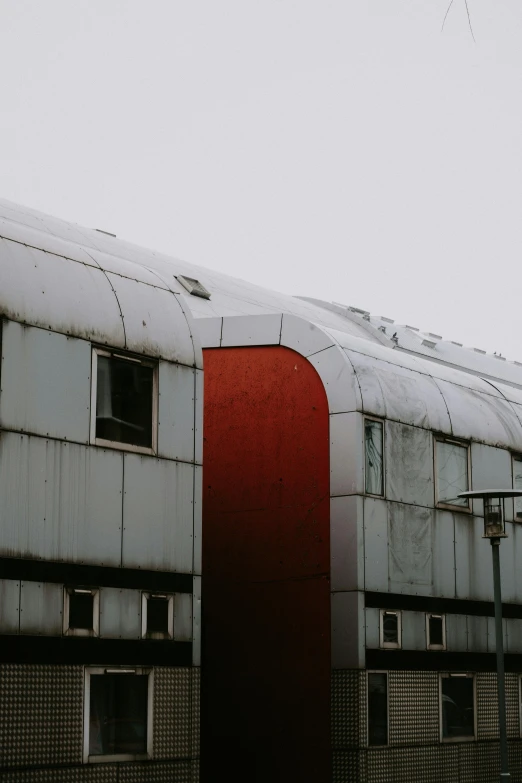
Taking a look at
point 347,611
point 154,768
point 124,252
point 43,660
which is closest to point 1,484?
point 43,660

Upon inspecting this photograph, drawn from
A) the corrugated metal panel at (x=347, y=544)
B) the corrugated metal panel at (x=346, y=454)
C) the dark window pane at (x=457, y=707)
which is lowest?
the dark window pane at (x=457, y=707)

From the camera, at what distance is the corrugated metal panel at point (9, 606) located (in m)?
11.9

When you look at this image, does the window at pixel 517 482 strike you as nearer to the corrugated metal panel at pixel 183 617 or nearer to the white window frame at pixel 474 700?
the white window frame at pixel 474 700

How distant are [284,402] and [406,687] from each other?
403cm

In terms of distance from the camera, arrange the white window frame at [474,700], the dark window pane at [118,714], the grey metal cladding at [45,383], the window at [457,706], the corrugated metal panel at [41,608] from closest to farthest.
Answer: the corrugated metal panel at [41,608] → the grey metal cladding at [45,383] → the dark window pane at [118,714] → the white window frame at [474,700] → the window at [457,706]

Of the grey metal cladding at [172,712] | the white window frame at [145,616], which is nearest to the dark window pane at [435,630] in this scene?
the grey metal cladding at [172,712]

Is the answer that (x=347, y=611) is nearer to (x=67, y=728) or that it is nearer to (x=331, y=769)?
(x=331, y=769)

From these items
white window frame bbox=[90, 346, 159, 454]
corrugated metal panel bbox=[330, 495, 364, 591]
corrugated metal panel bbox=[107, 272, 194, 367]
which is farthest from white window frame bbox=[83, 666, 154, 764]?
corrugated metal panel bbox=[330, 495, 364, 591]

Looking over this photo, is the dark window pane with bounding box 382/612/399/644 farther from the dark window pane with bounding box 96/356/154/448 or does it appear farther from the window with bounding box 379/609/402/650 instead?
the dark window pane with bounding box 96/356/154/448

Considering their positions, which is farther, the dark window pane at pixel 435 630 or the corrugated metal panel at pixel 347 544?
the dark window pane at pixel 435 630

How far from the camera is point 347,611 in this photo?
53.1 feet

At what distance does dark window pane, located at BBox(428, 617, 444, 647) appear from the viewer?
1772 centimetres

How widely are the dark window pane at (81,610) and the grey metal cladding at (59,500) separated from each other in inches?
14.3

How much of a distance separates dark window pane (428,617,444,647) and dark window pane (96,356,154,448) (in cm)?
Answer: 573
